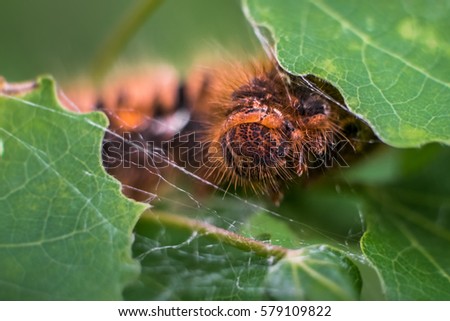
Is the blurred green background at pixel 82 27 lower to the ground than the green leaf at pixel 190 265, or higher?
higher

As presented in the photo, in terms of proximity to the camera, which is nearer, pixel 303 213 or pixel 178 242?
pixel 178 242

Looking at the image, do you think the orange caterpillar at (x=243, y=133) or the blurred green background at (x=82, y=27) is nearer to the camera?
the orange caterpillar at (x=243, y=133)

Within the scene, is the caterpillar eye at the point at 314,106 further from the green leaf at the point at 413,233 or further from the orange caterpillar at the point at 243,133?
the green leaf at the point at 413,233

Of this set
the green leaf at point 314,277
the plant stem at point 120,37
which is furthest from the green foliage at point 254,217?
the plant stem at point 120,37

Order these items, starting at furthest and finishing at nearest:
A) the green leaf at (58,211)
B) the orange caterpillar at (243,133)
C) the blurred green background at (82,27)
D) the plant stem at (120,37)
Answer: the blurred green background at (82,27)
the plant stem at (120,37)
the orange caterpillar at (243,133)
the green leaf at (58,211)

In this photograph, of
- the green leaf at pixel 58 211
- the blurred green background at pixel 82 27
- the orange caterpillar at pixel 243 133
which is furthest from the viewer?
the blurred green background at pixel 82 27
